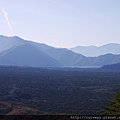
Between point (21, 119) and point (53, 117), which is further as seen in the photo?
point (21, 119)

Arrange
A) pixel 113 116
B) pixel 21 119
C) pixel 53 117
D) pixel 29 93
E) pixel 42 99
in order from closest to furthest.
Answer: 1. pixel 113 116
2. pixel 53 117
3. pixel 21 119
4. pixel 42 99
5. pixel 29 93

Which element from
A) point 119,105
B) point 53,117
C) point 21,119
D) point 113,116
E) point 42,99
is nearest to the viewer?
point 113,116

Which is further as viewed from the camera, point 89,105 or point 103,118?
point 89,105

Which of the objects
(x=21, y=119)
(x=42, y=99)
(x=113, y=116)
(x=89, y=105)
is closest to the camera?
(x=113, y=116)

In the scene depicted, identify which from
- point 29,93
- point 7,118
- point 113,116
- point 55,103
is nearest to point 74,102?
point 55,103

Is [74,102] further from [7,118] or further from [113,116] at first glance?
[113,116]

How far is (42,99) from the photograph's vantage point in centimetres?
6438

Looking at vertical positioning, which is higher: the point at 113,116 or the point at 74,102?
the point at 113,116

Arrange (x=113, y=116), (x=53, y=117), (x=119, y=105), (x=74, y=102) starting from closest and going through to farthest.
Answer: (x=113, y=116) < (x=119, y=105) < (x=53, y=117) < (x=74, y=102)

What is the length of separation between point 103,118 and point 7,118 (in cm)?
1628

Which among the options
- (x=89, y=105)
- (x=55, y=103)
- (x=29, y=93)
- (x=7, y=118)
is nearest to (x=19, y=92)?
(x=29, y=93)

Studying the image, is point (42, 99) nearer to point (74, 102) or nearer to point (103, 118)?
point (74, 102)

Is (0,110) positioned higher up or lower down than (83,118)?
lower down

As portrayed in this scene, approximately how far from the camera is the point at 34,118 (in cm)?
3098
